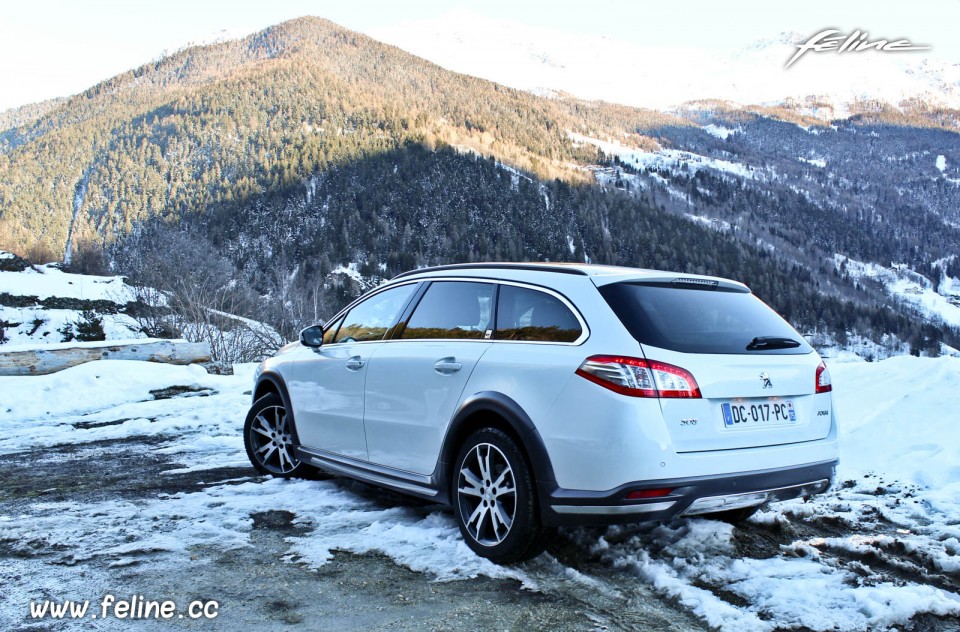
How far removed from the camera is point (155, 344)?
13375 mm

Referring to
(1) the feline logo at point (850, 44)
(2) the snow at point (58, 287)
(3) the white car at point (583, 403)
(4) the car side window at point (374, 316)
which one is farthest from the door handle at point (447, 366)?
(1) the feline logo at point (850, 44)

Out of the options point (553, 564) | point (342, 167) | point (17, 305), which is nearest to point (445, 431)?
point (553, 564)

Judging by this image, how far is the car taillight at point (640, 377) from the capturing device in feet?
10.8

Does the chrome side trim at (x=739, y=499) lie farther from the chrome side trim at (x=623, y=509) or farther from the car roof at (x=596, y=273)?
the car roof at (x=596, y=273)

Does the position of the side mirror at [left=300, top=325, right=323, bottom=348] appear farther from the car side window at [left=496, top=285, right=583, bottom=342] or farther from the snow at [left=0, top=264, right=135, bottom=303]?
the snow at [left=0, top=264, right=135, bottom=303]

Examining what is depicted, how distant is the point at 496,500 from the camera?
12.3 feet

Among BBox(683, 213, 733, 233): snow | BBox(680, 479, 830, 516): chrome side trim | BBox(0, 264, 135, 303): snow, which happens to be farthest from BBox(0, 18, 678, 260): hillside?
BBox(680, 479, 830, 516): chrome side trim

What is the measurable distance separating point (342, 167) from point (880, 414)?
140m

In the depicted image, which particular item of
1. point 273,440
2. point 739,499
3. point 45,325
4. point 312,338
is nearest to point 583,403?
point 739,499

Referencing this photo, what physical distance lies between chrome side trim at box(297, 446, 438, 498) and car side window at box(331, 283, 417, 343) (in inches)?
31.9

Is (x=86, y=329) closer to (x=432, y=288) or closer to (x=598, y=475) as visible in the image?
(x=432, y=288)

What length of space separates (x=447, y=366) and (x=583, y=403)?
983 mm

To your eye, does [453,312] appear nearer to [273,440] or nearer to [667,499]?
[667,499]

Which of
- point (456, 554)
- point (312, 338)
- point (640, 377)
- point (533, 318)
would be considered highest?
point (533, 318)
